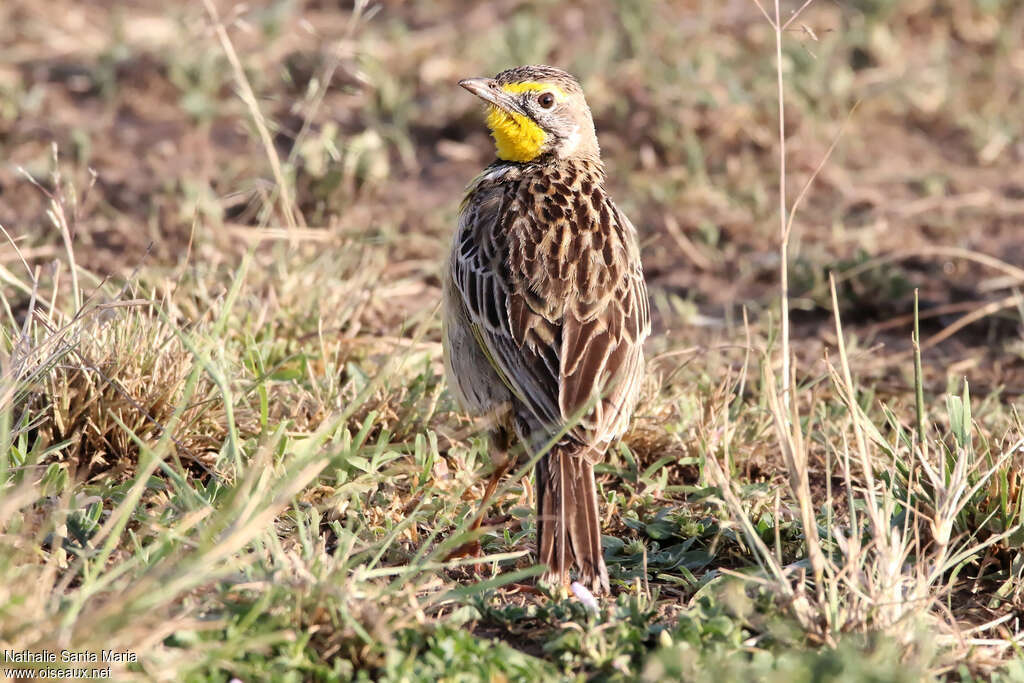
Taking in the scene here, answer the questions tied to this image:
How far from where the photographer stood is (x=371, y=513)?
202 inches

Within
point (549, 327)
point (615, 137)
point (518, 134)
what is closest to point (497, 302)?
point (549, 327)

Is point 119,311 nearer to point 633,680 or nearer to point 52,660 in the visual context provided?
point 52,660

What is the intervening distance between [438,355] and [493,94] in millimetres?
1272

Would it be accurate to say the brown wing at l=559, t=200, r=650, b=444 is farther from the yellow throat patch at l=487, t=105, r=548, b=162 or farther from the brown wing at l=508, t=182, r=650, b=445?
the yellow throat patch at l=487, t=105, r=548, b=162

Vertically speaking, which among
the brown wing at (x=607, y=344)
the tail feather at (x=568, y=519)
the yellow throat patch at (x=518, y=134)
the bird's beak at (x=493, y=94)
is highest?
the bird's beak at (x=493, y=94)

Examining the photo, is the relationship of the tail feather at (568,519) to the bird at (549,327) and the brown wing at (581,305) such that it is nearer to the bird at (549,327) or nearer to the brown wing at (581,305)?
the bird at (549,327)

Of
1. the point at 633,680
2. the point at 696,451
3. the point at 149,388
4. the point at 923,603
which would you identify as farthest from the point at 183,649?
the point at 696,451

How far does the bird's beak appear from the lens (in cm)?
630

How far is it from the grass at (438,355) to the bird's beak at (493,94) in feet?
2.71

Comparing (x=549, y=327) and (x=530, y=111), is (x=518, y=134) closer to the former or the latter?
(x=530, y=111)

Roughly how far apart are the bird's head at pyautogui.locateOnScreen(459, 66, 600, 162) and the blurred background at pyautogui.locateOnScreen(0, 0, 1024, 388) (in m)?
1.23

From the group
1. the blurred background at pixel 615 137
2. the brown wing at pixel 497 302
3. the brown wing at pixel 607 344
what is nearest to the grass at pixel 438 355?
the blurred background at pixel 615 137

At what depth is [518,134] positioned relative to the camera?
6383mm

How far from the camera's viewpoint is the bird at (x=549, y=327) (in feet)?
15.7
